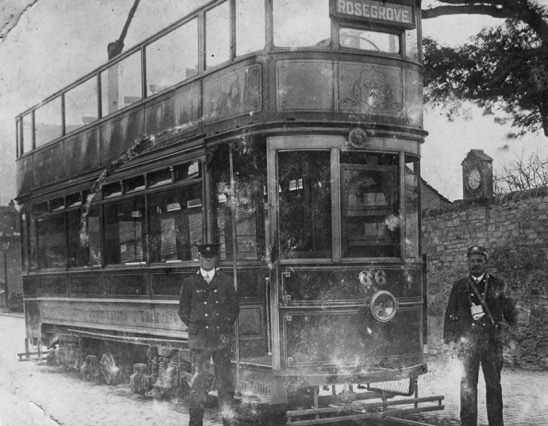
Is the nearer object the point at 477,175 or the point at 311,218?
the point at 311,218

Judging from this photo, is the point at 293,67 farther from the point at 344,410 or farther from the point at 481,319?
the point at 344,410

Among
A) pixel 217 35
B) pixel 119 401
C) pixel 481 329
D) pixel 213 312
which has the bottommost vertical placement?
pixel 119 401

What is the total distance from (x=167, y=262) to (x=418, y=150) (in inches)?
131

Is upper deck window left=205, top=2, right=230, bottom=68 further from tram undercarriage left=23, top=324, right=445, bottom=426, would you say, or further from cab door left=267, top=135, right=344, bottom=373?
tram undercarriage left=23, top=324, right=445, bottom=426

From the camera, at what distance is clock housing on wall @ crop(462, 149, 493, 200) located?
14000mm

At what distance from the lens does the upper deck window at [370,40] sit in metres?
8.26

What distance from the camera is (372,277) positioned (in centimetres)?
807

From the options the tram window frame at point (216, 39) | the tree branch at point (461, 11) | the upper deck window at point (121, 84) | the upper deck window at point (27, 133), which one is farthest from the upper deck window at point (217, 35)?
the upper deck window at point (27, 133)

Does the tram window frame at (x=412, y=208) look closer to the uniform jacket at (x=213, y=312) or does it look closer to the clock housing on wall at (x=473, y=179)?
the uniform jacket at (x=213, y=312)

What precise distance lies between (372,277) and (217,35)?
3065 mm

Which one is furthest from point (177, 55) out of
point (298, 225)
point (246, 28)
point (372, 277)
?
point (372, 277)

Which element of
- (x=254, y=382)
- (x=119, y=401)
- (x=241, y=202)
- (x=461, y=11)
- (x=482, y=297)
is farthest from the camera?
(x=461, y=11)

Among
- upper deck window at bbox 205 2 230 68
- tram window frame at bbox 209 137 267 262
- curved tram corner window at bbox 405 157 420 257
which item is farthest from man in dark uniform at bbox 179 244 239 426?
upper deck window at bbox 205 2 230 68

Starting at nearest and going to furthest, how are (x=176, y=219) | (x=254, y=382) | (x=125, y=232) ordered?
(x=254, y=382)
(x=176, y=219)
(x=125, y=232)
